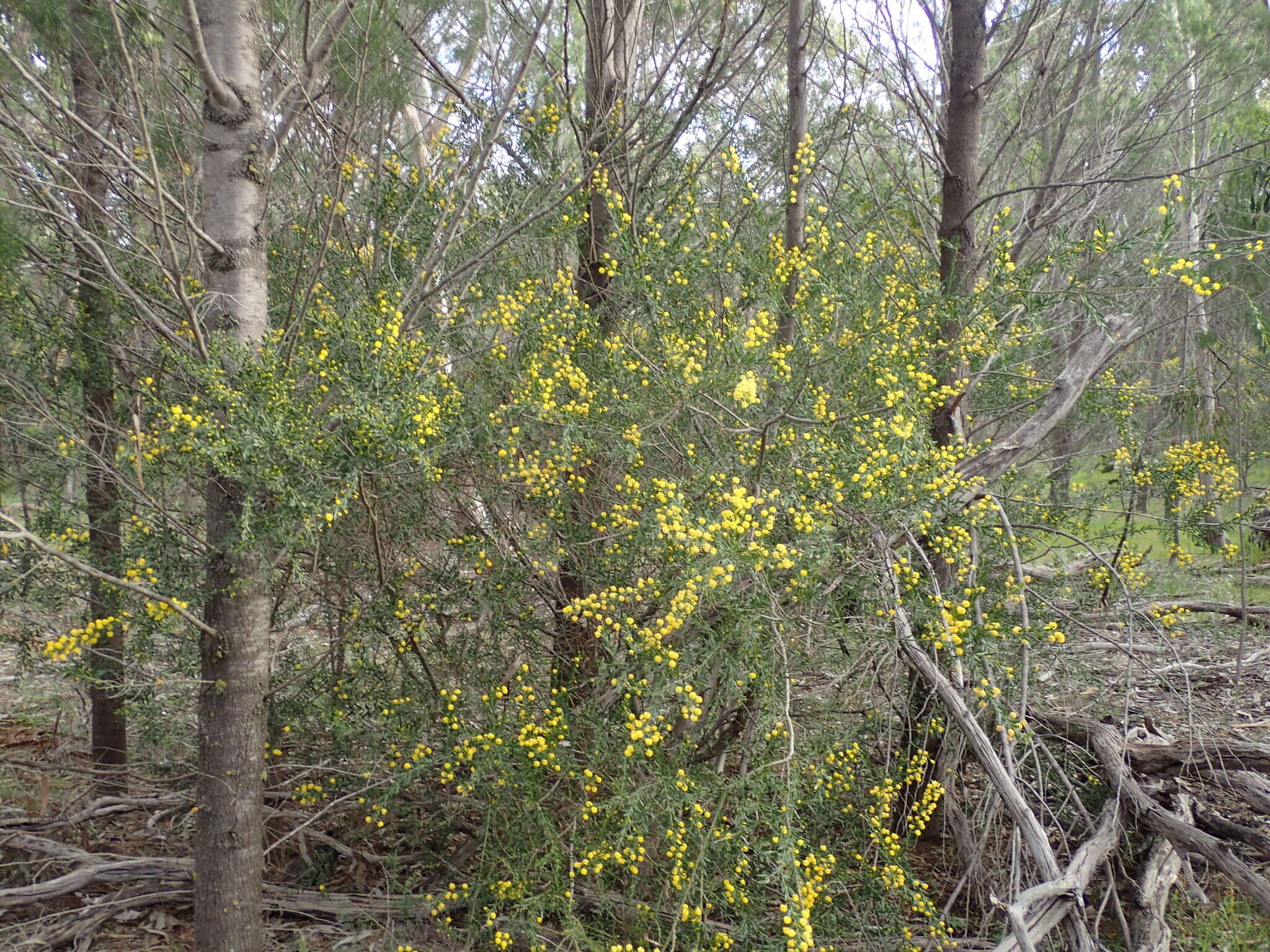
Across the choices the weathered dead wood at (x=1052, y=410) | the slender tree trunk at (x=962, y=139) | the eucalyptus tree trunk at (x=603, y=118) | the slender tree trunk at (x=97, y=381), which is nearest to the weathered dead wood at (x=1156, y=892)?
the weathered dead wood at (x=1052, y=410)

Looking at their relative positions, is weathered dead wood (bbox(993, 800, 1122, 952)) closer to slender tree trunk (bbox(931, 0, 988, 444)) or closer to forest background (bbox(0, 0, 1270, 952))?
forest background (bbox(0, 0, 1270, 952))

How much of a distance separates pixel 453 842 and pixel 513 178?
302 cm

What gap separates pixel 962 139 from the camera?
3.87 metres

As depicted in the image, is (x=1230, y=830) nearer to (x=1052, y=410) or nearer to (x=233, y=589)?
(x=1052, y=410)

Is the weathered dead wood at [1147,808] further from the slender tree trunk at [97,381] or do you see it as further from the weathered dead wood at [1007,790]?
the slender tree trunk at [97,381]

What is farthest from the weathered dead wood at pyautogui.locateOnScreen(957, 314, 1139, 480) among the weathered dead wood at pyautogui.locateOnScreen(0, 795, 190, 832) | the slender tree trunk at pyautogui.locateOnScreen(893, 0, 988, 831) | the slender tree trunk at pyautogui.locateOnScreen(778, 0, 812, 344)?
the weathered dead wood at pyautogui.locateOnScreen(0, 795, 190, 832)

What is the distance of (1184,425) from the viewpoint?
20.2 ft

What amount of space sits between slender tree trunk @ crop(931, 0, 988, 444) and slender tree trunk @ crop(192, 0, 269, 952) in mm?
2707

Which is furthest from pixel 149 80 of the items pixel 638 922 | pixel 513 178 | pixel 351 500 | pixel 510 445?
pixel 638 922

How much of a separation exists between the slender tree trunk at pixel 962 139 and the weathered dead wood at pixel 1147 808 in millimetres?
1368

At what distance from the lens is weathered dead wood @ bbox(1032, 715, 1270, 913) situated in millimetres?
2807

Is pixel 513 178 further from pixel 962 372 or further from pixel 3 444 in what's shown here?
pixel 3 444

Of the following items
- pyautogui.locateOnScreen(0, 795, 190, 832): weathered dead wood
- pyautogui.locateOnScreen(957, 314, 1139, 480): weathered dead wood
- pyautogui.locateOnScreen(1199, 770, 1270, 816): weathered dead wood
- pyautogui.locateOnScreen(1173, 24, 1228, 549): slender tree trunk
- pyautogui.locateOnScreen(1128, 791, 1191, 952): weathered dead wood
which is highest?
pyautogui.locateOnScreen(1173, 24, 1228, 549): slender tree trunk

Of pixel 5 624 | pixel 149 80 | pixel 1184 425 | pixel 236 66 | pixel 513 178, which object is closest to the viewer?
pixel 236 66
